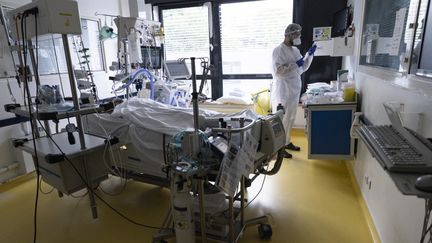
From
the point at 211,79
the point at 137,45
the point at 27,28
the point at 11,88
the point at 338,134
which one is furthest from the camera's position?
the point at 211,79

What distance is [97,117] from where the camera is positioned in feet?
7.99

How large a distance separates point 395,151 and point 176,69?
3.07 m

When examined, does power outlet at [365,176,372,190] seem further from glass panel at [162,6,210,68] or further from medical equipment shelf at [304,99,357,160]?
glass panel at [162,6,210,68]

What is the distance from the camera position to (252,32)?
436cm

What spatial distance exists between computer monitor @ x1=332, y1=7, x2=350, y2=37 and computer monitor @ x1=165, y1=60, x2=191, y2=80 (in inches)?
83.5

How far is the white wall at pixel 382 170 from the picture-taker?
3.91ft

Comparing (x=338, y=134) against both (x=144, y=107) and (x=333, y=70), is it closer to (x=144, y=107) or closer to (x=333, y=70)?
(x=333, y=70)

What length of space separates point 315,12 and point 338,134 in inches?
84.9

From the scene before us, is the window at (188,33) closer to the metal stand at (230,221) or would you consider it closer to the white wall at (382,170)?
the white wall at (382,170)

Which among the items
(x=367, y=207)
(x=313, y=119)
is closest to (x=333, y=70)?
(x=313, y=119)

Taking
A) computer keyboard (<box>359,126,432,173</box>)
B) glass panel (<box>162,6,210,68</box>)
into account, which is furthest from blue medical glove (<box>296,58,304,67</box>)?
computer keyboard (<box>359,126,432,173</box>)

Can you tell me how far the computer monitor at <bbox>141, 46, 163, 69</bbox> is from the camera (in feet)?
11.5

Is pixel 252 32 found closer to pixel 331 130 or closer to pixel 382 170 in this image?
pixel 331 130

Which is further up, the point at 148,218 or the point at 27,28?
the point at 27,28
